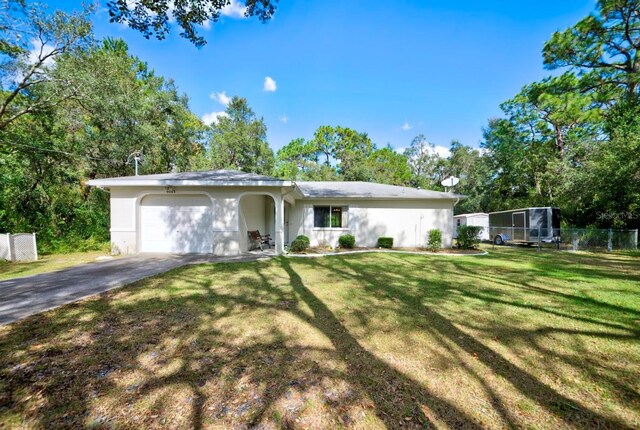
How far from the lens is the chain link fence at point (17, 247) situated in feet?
27.5

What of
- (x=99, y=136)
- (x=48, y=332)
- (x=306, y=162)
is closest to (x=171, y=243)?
(x=48, y=332)

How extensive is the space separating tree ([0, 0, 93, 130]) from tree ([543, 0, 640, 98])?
1005 inches

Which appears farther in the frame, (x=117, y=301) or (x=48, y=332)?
(x=117, y=301)

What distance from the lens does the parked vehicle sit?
1512cm

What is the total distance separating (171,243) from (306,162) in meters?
24.7

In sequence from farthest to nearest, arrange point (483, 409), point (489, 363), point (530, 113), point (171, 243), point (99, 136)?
point (530, 113) → point (99, 136) → point (171, 243) → point (489, 363) → point (483, 409)

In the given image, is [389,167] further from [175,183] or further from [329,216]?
[175,183]

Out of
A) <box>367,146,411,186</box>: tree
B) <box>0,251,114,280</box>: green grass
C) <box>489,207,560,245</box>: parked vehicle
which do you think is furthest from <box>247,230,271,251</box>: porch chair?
<box>367,146,411,186</box>: tree

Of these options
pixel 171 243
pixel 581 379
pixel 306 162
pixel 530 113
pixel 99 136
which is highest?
pixel 530 113

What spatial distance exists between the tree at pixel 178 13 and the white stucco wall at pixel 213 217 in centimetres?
512

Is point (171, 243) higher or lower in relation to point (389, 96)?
lower

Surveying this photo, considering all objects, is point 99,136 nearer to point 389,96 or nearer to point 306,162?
point 389,96

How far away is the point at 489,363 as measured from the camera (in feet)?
9.27

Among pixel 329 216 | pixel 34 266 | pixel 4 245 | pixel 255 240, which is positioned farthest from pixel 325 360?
pixel 4 245
